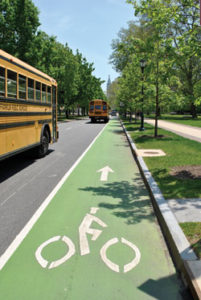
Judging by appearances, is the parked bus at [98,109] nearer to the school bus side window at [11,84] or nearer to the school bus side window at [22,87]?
the school bus side window at [22,87]

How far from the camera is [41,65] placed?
35375mm

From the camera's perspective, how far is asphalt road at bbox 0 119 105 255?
503 centimetres

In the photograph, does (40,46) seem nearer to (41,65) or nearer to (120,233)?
(41,65)

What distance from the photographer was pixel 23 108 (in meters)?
8.74

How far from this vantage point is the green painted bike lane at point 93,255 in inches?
126

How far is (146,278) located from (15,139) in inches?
227

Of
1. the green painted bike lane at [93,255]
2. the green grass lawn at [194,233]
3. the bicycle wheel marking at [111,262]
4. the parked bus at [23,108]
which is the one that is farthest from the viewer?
the parked bus at [23,108]

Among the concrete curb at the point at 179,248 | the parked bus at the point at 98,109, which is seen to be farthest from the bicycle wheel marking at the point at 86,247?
the parked bus at the point at 98,109

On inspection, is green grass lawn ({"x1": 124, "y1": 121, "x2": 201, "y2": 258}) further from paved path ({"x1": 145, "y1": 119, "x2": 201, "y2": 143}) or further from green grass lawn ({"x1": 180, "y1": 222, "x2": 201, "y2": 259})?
paved path ({"x1": 145, "y1": 119, "x2": 201, "y2": 143})

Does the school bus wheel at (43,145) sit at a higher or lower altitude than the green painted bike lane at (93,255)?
higher

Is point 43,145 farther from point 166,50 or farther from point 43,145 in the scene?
point 166,50

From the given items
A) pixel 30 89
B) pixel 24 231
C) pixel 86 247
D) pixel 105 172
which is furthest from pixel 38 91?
pixel 86 247

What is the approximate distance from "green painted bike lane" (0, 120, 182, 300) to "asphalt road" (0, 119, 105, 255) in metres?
0.36

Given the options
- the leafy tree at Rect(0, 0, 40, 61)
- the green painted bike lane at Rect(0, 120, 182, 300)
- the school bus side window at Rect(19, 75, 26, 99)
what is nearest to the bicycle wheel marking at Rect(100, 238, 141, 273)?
the green painted bike lane at Rect(0, 120, 182, 300)
